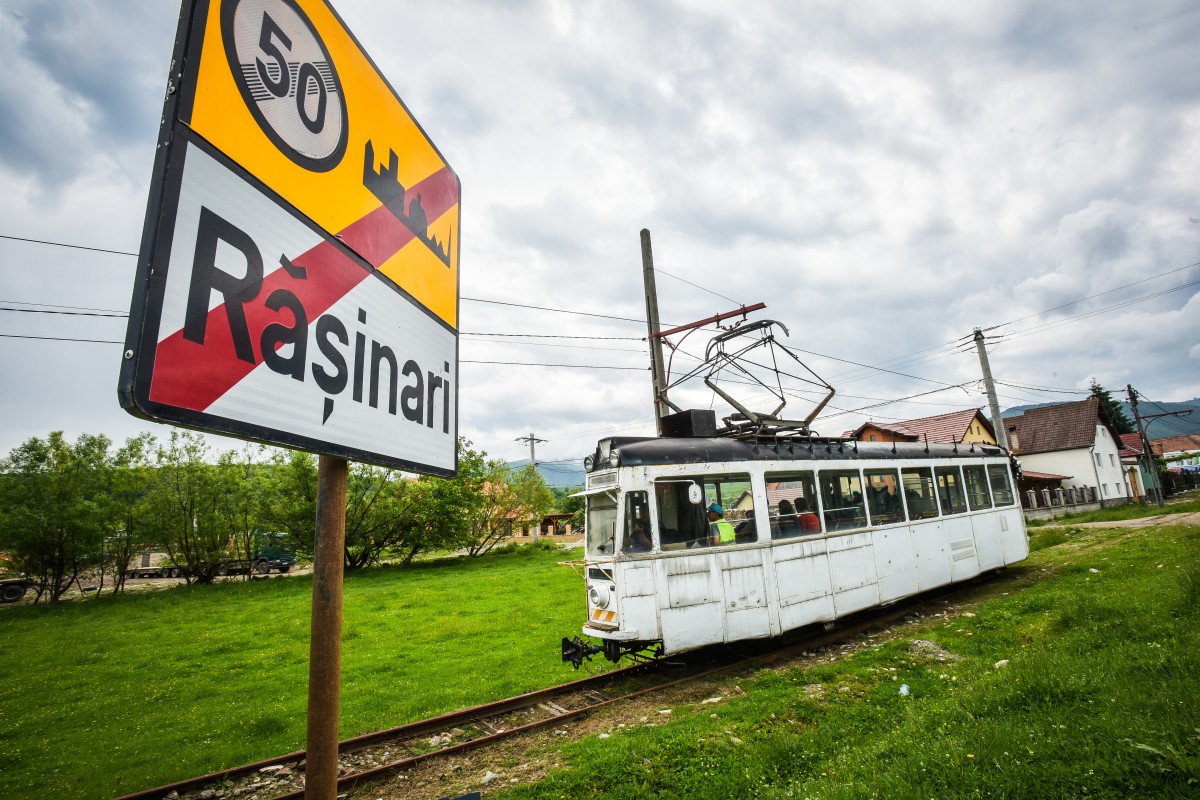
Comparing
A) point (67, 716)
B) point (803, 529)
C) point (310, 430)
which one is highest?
point (310, 430)

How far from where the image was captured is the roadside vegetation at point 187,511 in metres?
21.0

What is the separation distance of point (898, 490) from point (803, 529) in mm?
3244

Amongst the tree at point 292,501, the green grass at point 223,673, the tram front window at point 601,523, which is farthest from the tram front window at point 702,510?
the tree at point 292,501

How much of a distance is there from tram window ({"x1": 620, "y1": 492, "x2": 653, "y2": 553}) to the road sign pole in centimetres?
595

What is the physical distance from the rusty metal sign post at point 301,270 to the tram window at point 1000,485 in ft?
51.5

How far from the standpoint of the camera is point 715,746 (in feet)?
17.7

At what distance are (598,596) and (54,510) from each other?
990 inches

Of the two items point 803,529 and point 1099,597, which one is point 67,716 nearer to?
point 803,529

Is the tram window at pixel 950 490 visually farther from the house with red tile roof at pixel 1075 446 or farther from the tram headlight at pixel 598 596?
the house with red tile roof at pixel 1075 446

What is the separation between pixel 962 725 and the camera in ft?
15.6

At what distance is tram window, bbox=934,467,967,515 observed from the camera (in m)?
12.0

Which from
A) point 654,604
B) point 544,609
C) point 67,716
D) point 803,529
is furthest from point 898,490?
point 67,716

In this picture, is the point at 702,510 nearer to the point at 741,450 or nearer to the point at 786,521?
the point at 741,450

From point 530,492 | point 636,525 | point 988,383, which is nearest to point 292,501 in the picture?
point 530,492
